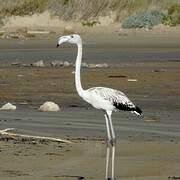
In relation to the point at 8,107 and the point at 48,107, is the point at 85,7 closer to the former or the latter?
the point at 8,107

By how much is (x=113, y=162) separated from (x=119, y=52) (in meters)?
22.0

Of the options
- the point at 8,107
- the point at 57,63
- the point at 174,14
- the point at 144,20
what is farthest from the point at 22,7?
the point at 8,107

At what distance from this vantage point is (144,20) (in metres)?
46.1

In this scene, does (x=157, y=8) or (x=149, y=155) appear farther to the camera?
(x=157, y=8)

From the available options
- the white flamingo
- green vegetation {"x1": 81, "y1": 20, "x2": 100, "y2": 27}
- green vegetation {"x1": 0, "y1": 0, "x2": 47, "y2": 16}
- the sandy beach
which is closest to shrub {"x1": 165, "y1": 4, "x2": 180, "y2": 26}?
green vegetation {"x1": 81, "y1": 20, "x2": 100, "y2": 27}

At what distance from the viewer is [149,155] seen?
1235cm

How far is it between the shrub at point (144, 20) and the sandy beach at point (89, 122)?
14.2m

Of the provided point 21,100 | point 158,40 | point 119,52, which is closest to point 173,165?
point 21,100

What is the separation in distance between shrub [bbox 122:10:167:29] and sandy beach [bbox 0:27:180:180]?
14.2 meters

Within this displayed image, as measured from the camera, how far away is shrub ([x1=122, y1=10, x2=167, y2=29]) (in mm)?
45625

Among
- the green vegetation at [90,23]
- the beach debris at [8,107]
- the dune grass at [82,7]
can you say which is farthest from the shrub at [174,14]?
the beach debris at [8,107]

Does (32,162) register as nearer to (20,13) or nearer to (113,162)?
(113,162)

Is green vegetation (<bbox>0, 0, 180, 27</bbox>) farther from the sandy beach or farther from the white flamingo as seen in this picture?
the white flamingo

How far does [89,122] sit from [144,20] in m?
30.8
